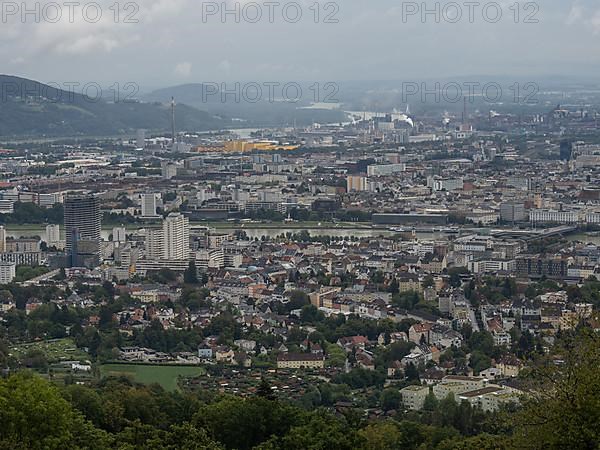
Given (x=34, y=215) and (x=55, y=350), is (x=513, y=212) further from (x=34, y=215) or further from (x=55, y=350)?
(x=55, y=350)

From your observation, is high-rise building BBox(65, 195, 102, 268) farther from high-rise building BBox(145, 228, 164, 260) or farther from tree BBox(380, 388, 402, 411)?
tree BBox(380, 388, 402, 411)

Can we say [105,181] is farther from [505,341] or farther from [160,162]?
[505,341]

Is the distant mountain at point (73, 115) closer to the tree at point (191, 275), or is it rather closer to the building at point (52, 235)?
the building at point (52, 235)

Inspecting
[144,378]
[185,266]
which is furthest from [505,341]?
[185,266]

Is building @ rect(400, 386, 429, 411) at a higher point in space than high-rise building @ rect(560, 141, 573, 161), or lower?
lower

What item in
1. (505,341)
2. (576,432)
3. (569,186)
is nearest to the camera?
(576,432)

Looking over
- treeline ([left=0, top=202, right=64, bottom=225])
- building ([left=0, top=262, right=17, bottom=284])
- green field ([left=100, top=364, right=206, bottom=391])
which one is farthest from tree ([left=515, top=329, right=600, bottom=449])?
treeline ([left=0, top=202, right=64, bottom=225])
